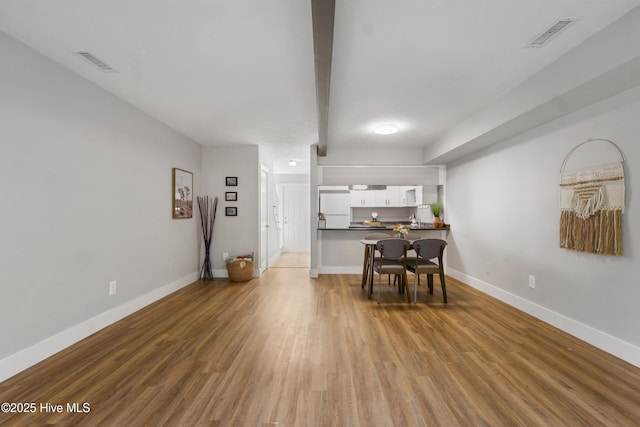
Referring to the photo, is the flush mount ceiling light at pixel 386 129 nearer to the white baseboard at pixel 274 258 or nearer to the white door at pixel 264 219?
the white door at pixel 264 219

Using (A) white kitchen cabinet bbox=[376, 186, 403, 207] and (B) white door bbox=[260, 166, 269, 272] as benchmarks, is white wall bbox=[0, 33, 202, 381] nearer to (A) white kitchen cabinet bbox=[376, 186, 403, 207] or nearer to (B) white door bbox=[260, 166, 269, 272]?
(B) white door bbox=[260, 166, 269, 272]

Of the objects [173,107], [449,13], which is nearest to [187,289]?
[173,107]

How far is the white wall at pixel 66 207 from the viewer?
2.13 metres

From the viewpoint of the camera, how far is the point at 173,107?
3.48 m

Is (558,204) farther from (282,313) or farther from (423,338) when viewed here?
(282,313)

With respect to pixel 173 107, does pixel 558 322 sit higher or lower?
lower

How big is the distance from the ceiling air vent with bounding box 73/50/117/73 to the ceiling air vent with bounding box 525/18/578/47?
3.50 m

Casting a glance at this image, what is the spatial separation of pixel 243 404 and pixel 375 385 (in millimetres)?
867

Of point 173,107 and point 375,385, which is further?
point 173,107

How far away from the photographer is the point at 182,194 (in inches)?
180

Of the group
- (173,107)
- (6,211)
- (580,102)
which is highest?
(173,107)

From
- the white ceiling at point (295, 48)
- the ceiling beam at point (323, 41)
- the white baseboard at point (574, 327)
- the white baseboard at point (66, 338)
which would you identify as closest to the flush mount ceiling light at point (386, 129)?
the white ceiling at point (295, 48)

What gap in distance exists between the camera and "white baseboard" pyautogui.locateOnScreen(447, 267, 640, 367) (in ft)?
7.45

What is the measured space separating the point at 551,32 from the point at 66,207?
4.17 metres
